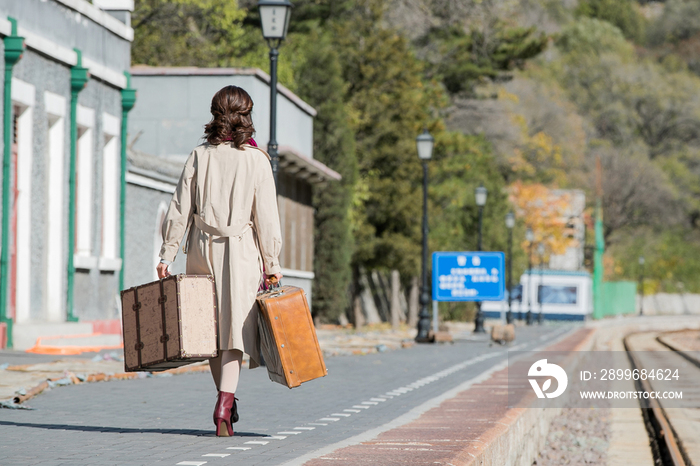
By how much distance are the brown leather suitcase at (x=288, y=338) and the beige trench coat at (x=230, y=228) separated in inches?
4.8

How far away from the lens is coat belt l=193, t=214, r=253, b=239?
261 inches

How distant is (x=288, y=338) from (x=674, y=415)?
28.5 ft

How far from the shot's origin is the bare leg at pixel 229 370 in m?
6.66

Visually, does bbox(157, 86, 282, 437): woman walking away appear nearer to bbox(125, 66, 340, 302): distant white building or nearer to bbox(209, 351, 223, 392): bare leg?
bbox(209, 351, 223, 392): bare leg

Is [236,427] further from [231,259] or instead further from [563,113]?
[563,113]

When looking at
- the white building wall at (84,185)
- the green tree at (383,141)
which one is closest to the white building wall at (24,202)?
the white building wall at (84,185)

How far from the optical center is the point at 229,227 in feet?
21.8

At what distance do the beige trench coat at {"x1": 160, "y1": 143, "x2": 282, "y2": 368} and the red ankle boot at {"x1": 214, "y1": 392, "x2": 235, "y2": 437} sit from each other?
0.93 feet

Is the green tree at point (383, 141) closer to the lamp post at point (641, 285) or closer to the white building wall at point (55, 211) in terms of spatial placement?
the white building wall at point (55, 211)

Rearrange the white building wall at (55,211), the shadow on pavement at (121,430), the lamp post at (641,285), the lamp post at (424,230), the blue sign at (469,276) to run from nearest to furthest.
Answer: the shadow on pavement at (121,430), the white building wall at (55,211), the lamp post at (424,230), the blue sign at (469,276), the lamp post at (641,285)

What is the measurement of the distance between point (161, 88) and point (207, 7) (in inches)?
467

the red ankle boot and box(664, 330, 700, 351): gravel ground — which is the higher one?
the red ankle boot

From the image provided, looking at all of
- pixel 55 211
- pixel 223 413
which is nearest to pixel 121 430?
pixel 223 413

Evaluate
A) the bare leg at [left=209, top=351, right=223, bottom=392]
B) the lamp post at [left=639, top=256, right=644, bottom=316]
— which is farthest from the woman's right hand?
the lamp post at [left=639, top=256, right=644, bottom=316]
